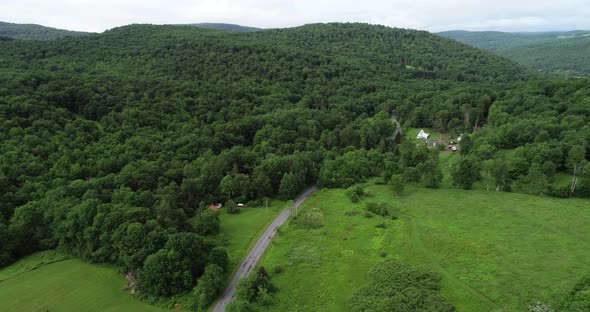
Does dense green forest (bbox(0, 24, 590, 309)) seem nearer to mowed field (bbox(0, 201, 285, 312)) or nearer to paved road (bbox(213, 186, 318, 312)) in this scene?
mowed field (bbox(0, 201, 285, 312))

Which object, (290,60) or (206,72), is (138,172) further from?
(290,60)

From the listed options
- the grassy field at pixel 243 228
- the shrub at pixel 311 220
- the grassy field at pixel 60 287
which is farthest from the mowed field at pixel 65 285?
the shrub at pixel 311 220

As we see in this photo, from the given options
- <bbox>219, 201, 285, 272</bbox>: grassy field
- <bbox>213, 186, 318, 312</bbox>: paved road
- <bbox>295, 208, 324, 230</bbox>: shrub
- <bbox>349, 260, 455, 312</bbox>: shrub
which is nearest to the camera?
<bbox>349, 260, 455, 312</bbox>: shrub

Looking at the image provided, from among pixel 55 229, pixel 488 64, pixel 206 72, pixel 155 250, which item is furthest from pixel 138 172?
pixel 488 64

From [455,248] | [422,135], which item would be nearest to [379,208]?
[455,248]

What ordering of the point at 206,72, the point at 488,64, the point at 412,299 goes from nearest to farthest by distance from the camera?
the point at 412,299
the point at 206,72
the point at 488,64

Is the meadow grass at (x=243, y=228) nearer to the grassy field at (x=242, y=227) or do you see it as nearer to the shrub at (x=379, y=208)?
the grassy field at (x=242, y=227)

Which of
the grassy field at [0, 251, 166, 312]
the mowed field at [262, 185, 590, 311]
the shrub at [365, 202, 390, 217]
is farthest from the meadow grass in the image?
the shrub at [365, 202, 390, 217]
